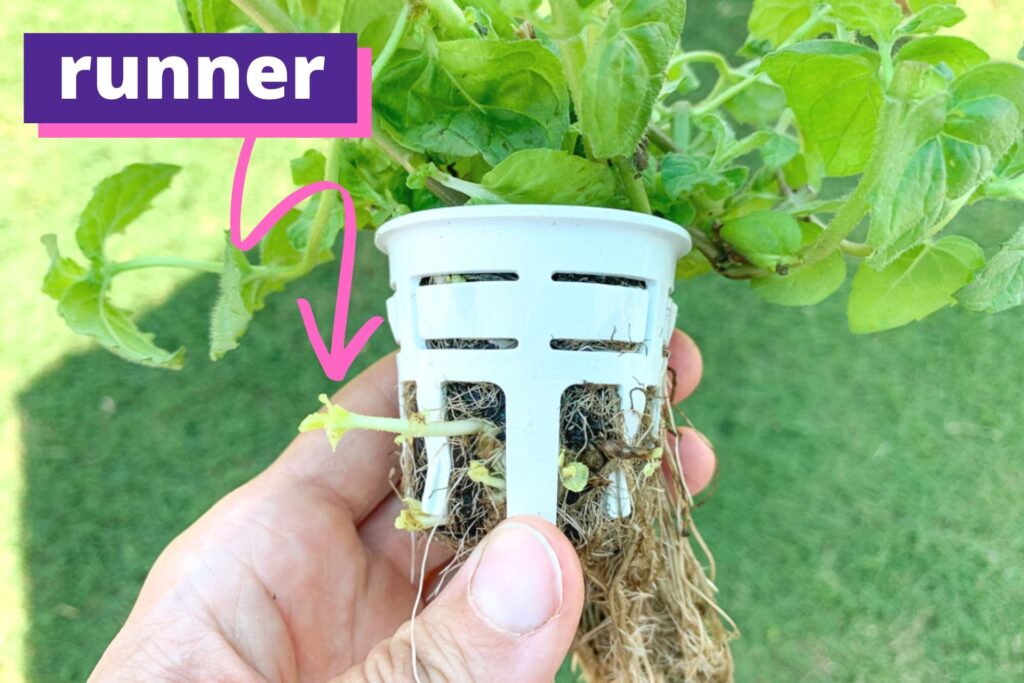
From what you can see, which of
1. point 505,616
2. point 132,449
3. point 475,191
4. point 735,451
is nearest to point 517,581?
point 505,616

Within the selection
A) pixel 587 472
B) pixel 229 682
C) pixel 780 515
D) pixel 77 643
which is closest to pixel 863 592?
pixel 780 515

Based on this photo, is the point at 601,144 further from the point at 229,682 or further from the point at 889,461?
the point at 889,461

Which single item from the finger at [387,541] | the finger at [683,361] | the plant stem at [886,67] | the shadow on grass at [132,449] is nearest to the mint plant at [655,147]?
the plant stem at [886,67]

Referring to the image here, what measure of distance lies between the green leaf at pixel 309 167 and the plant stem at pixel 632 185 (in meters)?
0.24

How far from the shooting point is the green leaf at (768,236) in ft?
1.75

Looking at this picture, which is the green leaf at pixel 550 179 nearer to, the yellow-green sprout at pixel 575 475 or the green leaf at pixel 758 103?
the yellow-green sprout at pixel 575 475

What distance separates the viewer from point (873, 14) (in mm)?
436

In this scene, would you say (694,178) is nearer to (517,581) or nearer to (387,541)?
(517,581)

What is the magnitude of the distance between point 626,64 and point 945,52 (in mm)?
231

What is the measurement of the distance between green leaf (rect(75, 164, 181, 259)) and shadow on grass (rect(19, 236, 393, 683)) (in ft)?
1.38

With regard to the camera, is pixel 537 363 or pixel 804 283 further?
pixel 804 283

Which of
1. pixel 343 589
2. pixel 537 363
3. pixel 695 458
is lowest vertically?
pixel 343 589

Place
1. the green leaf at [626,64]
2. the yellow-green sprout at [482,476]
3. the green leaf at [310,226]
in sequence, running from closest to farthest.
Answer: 1. the green leaf at [626,64]
2. the yellow-green sprout at [482,476]
3. the green leaf at [310,226]

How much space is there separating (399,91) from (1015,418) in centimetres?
93
